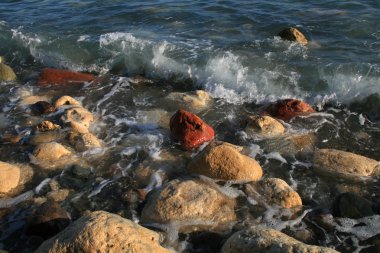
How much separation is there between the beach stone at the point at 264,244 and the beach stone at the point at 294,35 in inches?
269

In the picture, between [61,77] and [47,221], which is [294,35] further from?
[47,221]

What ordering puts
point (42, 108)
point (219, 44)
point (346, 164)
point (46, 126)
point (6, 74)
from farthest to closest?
point (219, 44) < point (6, 74) < point (42, 108) < point (46, 126) < point (346, 164)

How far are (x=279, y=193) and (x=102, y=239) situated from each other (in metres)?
2.39

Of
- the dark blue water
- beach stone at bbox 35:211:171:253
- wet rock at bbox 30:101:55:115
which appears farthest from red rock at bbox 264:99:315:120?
beach stone at bbox 35:211:171:253

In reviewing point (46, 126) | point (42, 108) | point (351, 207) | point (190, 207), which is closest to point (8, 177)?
point (46, 126)

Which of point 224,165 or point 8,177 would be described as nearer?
point 224,165

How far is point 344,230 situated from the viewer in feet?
16.6

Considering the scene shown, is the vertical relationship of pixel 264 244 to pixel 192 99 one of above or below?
above

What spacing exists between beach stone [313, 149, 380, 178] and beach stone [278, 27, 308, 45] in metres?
4.65

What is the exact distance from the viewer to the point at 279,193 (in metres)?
5.48

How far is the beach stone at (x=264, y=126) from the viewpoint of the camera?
7102 mm

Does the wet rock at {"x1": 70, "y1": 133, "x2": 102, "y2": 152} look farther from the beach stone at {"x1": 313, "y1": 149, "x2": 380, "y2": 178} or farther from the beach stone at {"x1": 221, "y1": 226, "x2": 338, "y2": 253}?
the beach stone at {"x1": 313, "y1": 149, "x2": 380, "y2": 178}

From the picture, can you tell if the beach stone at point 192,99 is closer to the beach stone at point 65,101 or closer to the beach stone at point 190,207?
the beach stone at point 65,101

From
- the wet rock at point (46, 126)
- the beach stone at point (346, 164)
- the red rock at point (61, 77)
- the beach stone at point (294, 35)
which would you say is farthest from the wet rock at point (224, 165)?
the beach stone at point (294, 35)
